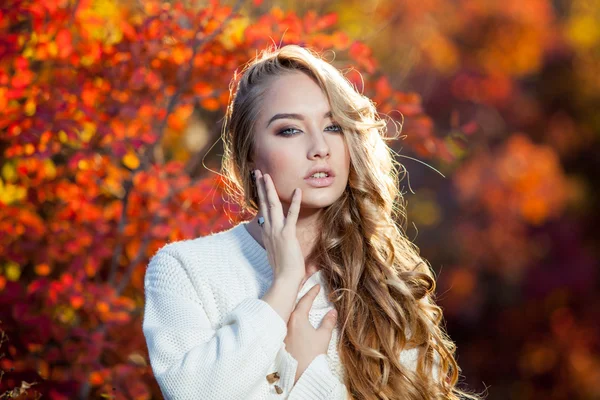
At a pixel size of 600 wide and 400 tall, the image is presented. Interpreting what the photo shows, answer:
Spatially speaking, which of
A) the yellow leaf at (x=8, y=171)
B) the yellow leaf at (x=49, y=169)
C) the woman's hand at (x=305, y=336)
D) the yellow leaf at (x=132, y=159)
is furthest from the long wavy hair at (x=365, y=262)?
the yellow leaf at (x=8, y=171)

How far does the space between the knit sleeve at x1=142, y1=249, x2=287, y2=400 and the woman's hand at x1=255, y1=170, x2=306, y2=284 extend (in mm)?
153

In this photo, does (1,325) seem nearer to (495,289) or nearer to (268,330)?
(268,330)

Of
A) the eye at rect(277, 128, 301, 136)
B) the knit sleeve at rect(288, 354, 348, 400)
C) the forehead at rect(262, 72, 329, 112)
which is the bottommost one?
the knit sleeve at rect(288, 354, 348, 400)

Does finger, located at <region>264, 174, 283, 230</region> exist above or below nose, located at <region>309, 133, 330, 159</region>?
below

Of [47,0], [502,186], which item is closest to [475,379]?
[502,186]

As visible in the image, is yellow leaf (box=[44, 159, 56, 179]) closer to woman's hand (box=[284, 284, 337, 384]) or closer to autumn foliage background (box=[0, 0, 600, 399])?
autumn foliage background (box=[0, 0, 600, 399])

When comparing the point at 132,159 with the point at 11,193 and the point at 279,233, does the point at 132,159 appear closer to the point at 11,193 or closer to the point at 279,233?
the point at 11,193

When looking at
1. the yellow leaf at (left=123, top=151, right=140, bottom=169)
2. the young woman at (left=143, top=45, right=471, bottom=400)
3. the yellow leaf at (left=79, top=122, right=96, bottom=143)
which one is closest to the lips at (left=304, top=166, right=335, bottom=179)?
the young woman at (left=143, top=45, right=471, bottom=400)

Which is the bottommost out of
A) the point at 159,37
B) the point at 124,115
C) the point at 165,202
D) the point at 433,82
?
the point at 433,82

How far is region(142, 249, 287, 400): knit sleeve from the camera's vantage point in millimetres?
2414

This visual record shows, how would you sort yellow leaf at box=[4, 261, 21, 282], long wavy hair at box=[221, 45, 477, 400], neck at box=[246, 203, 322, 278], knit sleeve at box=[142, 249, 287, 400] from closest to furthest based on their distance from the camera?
knit sleeve at box=[142, 249, 287, 400], long wavy hair at box=[221, 45, 477, 400], neck at box=[246, 203, 322, 278], yellow leaf at box=[4, 261, 21, 282]

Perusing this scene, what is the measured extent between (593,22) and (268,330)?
13.6 meters

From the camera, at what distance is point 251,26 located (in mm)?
4223

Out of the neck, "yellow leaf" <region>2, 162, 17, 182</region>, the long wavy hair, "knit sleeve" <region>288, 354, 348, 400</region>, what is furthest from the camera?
"yellow leaf" <region>2, 162, 17, 182</region>
